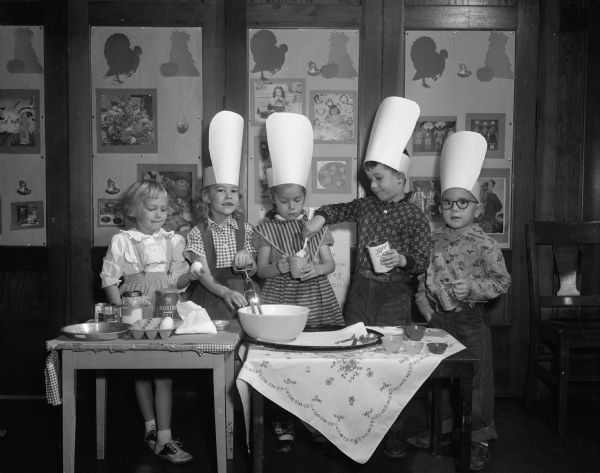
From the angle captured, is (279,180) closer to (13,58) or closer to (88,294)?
(88,294)

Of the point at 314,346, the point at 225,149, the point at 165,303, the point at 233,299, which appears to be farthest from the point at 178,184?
the point at 314,346

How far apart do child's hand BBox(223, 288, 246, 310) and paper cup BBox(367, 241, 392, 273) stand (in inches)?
24.3

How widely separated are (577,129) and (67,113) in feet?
10.2

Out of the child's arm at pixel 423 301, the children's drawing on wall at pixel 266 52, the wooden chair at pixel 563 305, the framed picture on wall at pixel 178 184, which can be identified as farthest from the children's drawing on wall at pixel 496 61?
the framed picture on wall at pixel 178 184

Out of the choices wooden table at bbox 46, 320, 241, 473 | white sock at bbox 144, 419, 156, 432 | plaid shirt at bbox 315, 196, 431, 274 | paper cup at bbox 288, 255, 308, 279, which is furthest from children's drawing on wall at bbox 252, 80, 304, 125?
white sock at bbox 144, 419, 156, 432

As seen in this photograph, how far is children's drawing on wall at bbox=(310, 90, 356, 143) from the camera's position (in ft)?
11.3

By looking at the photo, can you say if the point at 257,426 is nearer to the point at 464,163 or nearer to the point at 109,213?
the point at 464,163

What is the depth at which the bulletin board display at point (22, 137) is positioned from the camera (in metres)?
3.42

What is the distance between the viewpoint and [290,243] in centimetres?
288

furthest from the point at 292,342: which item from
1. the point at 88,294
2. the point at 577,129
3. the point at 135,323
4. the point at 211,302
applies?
the point at 577,129

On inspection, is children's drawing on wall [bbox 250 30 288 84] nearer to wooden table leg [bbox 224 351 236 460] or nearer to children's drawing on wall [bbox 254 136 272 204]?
children's drawing on wall [bbox 254 136 272 204]

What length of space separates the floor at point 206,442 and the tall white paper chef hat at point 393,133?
1.44 meters

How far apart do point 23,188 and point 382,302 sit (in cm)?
227

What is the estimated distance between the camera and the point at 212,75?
11.2 feet
